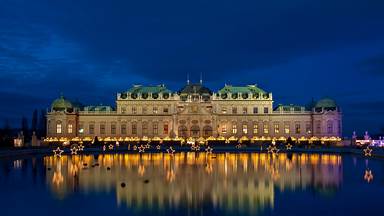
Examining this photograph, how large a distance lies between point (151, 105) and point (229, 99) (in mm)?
15507

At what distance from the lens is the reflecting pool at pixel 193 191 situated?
1992cm

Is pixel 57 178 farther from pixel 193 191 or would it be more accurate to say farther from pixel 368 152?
pixel 368 152

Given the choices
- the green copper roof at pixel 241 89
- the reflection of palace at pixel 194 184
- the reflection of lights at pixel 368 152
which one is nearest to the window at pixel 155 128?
the green copper roof at pixel 241 89

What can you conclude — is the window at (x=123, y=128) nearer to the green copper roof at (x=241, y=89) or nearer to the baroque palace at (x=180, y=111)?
the baroque palace at (x=180, y=111)

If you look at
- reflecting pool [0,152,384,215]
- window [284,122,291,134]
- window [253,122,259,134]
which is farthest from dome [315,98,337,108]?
reflecting pool [0,152,384,215]

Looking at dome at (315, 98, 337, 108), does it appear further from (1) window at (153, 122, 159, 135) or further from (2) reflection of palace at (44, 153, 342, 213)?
(2) reflection of palace at (44, 153, 342, 213)

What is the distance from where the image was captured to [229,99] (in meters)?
94.8

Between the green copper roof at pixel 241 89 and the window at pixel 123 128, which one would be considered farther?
the green copper roof at pixel 241 89

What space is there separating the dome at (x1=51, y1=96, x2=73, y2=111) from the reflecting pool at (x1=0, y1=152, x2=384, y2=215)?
59.3 metres

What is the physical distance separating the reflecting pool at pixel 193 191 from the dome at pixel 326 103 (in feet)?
195

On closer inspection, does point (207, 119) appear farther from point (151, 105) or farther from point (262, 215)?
point (262, 215)

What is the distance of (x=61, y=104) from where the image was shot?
3725 inches

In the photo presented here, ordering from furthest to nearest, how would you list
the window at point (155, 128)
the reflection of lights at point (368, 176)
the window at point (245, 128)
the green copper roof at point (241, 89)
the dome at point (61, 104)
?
the green copper roof at point (241, 89) < the window at point (155, 128) < the window at point (245, 128) < the dome at point (61, 104) < the reflection of lights at point (368, 176)

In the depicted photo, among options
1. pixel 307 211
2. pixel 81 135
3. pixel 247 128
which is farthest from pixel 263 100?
pixel 307 211
